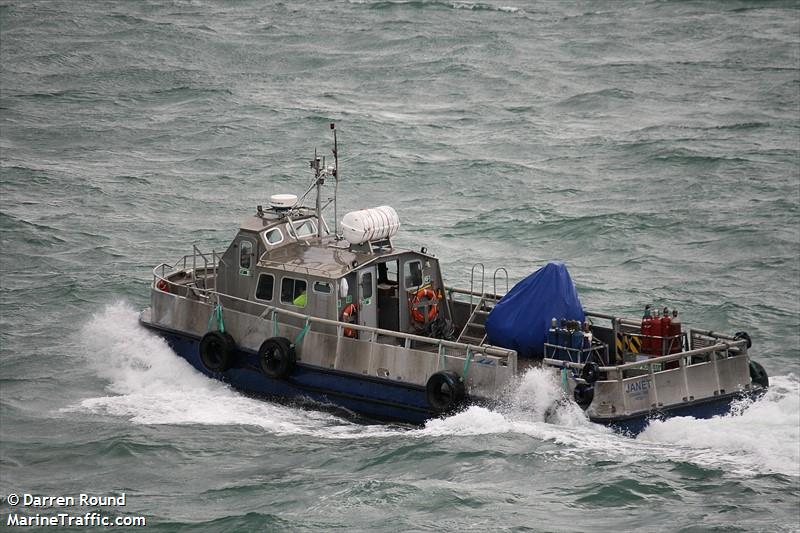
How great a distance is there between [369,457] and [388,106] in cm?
2640

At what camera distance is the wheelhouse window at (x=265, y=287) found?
2341cm

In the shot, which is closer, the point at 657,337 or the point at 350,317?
the point at 657,337

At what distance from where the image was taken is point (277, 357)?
2269 centimetres

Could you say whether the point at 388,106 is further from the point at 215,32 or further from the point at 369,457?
the point at 369,457

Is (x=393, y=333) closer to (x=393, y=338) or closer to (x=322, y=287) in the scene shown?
(x=393, y=338)

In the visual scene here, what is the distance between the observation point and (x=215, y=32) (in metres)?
A: 52.9

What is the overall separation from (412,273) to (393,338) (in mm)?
1278

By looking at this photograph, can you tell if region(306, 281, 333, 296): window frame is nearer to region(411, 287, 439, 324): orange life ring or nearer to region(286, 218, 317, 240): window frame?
region(286, 218, 317, 240): window frame

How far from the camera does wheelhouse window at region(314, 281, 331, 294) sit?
2262cm

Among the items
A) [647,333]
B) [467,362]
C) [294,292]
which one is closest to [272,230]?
[294,292]

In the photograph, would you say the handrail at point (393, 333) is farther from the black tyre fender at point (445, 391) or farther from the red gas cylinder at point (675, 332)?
the red gas cylinder at point (675, 332)

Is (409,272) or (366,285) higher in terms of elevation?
(409,272)

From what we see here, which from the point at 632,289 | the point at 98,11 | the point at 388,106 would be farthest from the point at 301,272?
the point at 98,11

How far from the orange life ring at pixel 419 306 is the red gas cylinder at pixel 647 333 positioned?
12.9 feet
